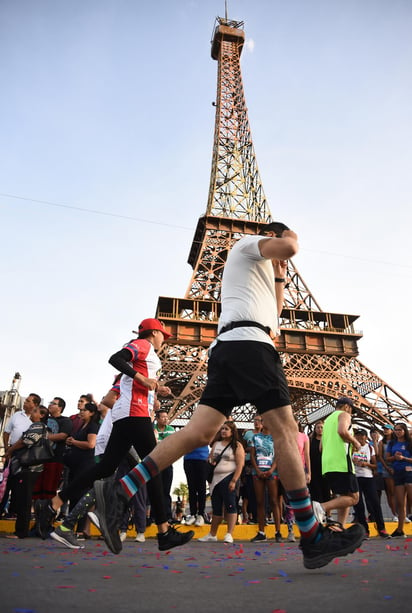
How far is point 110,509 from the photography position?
8.57 ft

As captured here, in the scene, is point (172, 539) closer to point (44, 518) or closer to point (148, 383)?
point (148, 383)

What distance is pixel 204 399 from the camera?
275cm

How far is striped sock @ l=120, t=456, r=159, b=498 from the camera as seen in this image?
2.67 meters

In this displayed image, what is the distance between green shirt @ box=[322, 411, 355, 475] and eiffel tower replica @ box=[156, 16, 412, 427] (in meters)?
18.5

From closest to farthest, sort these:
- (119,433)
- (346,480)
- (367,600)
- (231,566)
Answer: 1. (367,600)
2. (231,566)
3. (119,433)
4. (346,480)

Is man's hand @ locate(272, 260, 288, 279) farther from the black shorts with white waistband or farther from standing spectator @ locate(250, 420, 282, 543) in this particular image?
standing spectator @ locate(250, 420, 282, 543)

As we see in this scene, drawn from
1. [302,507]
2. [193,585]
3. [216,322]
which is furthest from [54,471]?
[216,322]

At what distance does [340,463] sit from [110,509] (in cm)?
377

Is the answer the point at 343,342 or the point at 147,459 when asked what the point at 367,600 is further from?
the point at 343,342

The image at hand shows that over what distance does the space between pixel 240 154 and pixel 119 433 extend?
41.2 m

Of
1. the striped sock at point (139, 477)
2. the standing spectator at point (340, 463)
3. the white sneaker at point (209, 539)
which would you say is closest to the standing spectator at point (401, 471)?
the standing spectator at point (340, 463)

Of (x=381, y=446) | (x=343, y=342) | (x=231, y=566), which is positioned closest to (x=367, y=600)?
(x=231, y=566)

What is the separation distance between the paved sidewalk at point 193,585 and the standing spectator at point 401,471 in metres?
3.54

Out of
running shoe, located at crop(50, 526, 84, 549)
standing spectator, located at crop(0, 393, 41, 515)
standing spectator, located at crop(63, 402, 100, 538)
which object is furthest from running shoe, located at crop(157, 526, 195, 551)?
standing spectator, located at crop(0, 393, 41, 515)
